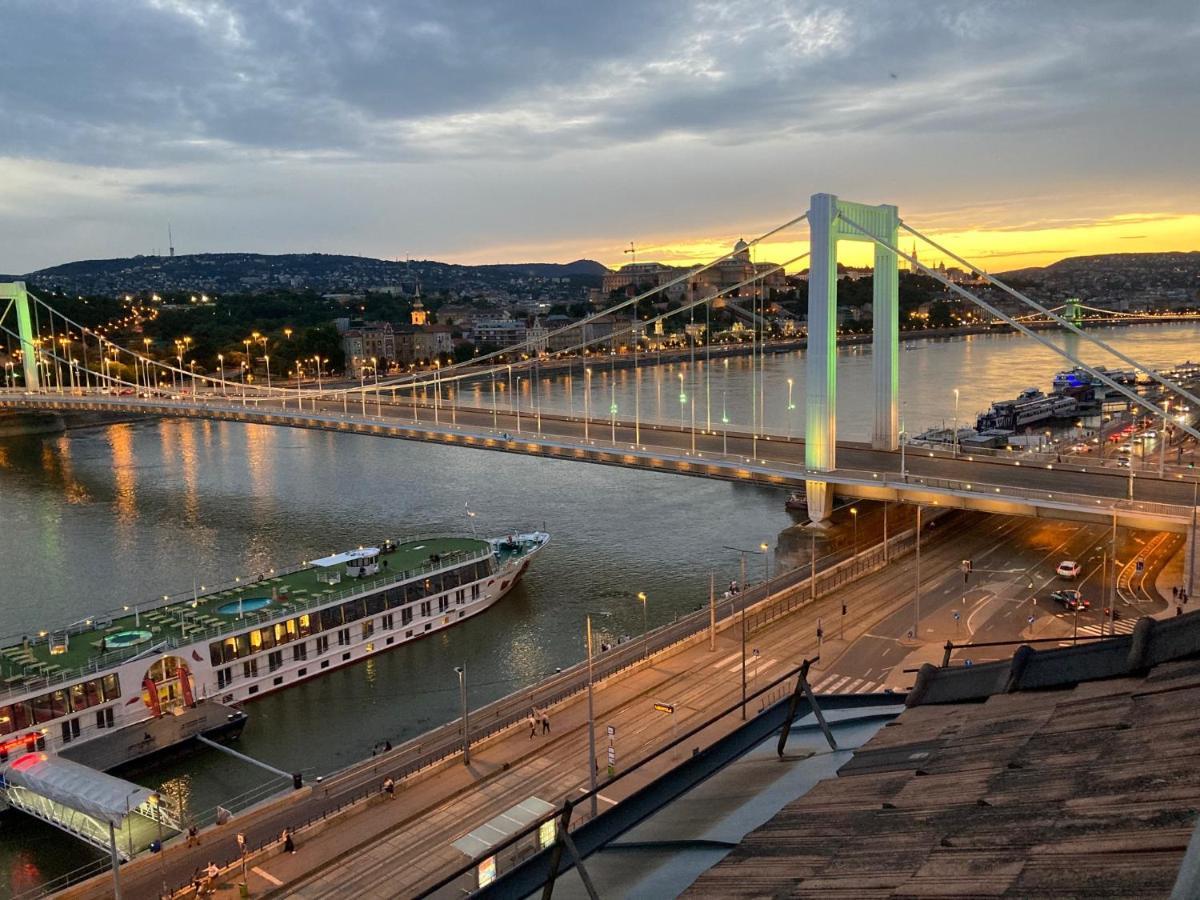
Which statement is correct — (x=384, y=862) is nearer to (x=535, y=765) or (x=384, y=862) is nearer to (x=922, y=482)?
(x=535, y=765)

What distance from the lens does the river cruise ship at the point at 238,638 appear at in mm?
14375

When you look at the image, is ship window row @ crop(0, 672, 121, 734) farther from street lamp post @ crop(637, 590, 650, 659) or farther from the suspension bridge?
the suspension bridge

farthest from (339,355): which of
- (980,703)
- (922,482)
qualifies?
(980,703)

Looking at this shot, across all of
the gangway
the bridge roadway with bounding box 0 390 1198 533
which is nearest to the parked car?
the bridge roadway with bounding box 0 390 1198 533

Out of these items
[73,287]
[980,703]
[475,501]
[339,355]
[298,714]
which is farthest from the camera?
[73,287]

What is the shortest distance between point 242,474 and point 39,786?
26462mm

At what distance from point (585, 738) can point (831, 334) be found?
603 inches

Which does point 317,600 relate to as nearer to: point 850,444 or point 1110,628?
point 1110,628

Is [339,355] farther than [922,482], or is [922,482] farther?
[339,355]

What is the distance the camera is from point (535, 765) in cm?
1229

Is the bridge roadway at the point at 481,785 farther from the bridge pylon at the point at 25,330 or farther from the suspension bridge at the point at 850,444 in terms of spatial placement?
the bridge pylon at the point at 25,330

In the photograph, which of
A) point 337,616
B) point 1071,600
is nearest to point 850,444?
point 1071,600

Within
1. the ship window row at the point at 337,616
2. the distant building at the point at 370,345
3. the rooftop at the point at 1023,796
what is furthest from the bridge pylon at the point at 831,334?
the distant building at the point at 370,345

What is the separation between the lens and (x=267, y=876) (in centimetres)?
1005
